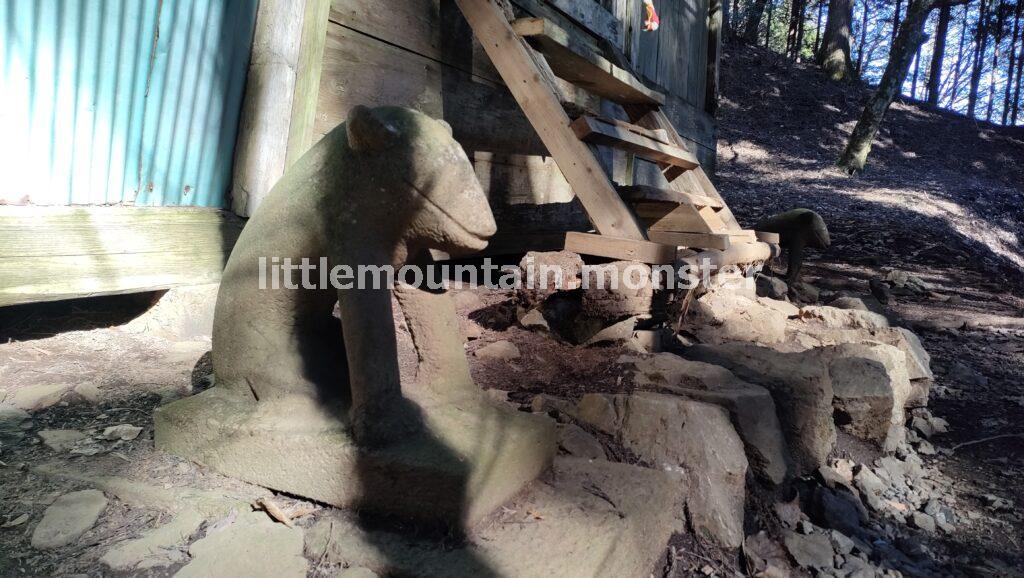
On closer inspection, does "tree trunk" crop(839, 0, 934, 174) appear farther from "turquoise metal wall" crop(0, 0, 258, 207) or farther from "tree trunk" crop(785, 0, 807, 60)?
"tree trunk" crop(785, 0, 807, 60)

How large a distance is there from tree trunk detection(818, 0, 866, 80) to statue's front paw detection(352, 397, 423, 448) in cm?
1945

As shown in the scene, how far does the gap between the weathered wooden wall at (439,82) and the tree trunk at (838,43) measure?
15.2 m

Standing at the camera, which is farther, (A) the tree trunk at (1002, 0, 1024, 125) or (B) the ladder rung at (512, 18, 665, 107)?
(A) the tree trunk at (1002, 0, 1024, 125)

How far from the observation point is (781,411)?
2.45 meters

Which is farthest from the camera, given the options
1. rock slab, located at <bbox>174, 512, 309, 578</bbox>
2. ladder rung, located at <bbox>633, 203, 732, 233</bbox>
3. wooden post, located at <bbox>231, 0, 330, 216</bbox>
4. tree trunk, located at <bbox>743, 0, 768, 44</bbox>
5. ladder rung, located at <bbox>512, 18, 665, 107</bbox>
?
tree trunk, located at <bbox>743, 0, 768, 44</bbox>

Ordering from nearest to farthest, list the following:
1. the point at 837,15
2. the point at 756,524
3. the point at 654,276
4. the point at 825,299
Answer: the point at 756,524 → the point at 654,276 → the point at 825,299 → the point at 837,15

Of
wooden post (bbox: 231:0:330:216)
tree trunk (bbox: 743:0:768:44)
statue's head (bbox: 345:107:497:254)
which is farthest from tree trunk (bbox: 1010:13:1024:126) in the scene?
statue's head (bbox: 345:107:497:254)

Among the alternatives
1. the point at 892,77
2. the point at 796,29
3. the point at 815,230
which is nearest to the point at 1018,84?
the point at 796,29

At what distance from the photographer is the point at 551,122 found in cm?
292

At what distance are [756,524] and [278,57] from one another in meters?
2.48

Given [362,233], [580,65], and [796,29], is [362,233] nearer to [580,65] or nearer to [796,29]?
[580,65]

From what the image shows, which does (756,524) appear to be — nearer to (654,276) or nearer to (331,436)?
(654,276)

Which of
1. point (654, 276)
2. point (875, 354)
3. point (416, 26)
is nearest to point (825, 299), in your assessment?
point (875, 354)

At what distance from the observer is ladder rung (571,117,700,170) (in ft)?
9.40
